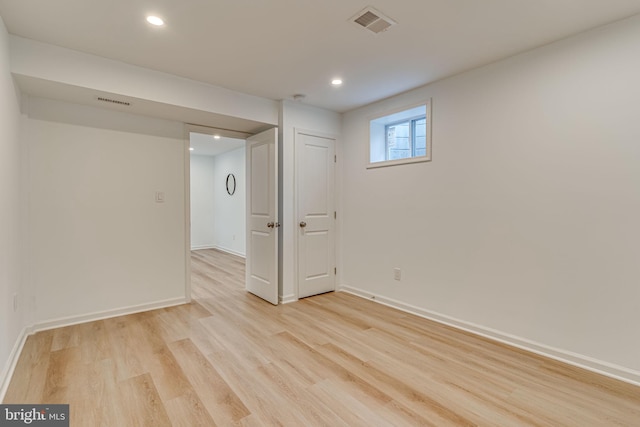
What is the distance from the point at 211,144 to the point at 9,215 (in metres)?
4.54

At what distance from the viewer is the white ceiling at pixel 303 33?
195cm

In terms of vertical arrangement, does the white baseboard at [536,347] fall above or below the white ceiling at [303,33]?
below

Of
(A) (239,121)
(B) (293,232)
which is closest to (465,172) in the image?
(B) (293,232)

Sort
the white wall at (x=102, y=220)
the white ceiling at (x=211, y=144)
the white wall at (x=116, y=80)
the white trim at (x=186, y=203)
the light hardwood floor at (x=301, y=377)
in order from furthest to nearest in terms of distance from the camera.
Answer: the white ceiling at (x=211, y=144), the white trim at (x=186, y=203), the white wall at (x=102, y=220), the white wall at (x=116, y=80), the light hardwood floor at (x=301, y=377)

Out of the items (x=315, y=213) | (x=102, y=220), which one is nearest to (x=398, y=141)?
(x=315, y=213)

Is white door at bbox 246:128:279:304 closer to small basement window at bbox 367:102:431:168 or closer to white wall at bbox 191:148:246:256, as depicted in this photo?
small basement window at bbox 367:102:431:168

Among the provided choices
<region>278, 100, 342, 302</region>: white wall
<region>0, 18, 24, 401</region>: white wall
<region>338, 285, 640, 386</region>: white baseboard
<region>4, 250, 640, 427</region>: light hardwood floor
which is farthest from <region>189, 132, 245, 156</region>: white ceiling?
<region>338, 285, 640, 386</region>: white baseboard

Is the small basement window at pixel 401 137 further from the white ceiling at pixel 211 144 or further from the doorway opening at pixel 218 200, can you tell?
the doorway opening at pixel 218 200

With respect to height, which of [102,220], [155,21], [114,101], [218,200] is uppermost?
[155,21]

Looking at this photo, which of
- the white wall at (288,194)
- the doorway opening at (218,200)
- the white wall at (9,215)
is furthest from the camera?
the doorway opening at (218,200)

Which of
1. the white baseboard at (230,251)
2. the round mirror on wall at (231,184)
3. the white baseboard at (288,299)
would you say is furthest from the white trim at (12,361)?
Result: the round mirror on wall at (231,184)

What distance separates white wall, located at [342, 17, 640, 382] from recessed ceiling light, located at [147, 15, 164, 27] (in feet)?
7.97

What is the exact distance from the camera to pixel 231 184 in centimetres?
729

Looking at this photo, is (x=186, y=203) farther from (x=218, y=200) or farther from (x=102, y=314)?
(x=218, y=200)
